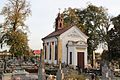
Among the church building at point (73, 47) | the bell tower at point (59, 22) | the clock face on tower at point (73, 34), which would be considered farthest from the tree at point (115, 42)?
the bell tower at point (59, 22)

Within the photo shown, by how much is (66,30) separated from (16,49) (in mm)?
8461

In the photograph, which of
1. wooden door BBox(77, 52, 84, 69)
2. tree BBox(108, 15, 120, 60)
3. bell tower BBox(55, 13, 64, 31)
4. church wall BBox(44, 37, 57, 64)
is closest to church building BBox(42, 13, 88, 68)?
wooden door BBox(77, 52, 84, 69)

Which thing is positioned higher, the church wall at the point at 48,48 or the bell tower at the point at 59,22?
the bell tower at the point at 59,22

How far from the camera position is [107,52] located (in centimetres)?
3503

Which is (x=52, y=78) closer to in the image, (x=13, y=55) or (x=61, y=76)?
(x=61, y=76)

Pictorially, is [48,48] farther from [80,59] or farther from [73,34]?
[80,59]

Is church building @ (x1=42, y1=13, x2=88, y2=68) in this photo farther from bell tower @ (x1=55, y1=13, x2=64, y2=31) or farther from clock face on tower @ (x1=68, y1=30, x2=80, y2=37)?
bell tower @ (x1=55, y1=13, x2=64, y2=31)

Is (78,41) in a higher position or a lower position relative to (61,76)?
higher

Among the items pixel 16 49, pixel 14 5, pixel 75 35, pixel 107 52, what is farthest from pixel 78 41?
pixel 14 5

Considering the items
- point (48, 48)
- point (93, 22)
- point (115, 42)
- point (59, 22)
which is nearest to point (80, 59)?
point (115, 42)

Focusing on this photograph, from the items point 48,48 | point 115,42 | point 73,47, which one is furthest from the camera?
point 48,48

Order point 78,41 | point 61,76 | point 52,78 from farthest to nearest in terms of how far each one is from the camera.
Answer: point 78,41 < point 52,78 < point 61,76

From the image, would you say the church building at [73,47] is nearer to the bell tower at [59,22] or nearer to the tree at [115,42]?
the bell tower at [59,22]

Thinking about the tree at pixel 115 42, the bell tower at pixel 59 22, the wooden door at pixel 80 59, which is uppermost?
the bell tower at pixel 59 22
